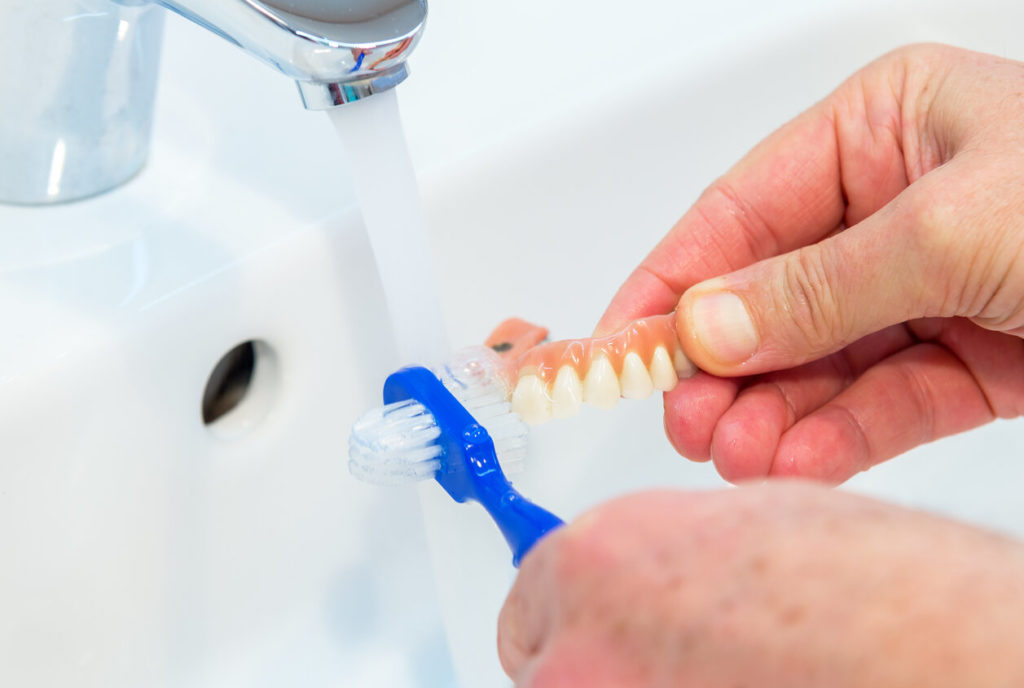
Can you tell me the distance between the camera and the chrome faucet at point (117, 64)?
32cm

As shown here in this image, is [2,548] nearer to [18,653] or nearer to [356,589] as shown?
[18,653]

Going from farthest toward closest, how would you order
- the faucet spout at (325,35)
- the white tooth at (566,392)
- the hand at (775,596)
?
the white tooth at (566,392), the faucet spout at (325,35), the hand at (775,596)

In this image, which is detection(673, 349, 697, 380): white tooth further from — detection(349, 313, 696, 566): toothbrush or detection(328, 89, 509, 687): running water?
detection(328, 89, 509, 687): running water

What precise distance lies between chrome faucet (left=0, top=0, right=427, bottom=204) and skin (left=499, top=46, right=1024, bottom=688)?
175 mm

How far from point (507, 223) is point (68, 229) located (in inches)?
8.5

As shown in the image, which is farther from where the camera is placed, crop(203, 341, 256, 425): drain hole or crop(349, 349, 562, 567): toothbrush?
crop(203, 341, 256, 425): drain hole

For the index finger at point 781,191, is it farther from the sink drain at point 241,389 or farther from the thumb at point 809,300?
the sink drain at point 241,389

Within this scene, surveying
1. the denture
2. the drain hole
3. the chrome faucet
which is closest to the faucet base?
the chrome faucet

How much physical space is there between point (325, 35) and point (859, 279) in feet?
0.74

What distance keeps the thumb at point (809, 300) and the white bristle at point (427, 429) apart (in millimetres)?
88

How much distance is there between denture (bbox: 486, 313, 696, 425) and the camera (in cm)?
42

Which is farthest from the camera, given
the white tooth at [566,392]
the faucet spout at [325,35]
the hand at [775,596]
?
the white tooth at [566,392]

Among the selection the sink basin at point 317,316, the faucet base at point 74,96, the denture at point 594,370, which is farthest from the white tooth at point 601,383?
the faucet base at point 74,96

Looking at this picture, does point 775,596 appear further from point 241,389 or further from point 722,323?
point 241,389
